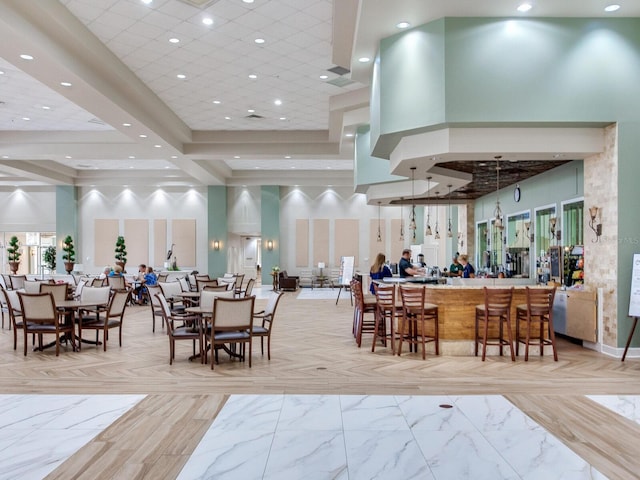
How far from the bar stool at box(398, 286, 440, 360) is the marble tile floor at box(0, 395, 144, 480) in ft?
11.3

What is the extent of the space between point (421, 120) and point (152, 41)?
415cm

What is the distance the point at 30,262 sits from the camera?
67.1ft

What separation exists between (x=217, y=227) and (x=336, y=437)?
16564 mm

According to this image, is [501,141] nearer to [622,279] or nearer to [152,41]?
[622,279]

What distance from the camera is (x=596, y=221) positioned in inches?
262

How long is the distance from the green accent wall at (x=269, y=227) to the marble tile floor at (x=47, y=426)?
14636 mm

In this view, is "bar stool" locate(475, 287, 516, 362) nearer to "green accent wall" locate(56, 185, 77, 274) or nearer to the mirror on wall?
the mirror on wall

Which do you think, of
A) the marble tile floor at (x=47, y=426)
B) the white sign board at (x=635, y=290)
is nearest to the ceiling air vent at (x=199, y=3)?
the marble tile floor at (x=47, y=426)

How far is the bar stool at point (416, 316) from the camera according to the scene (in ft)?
21.1

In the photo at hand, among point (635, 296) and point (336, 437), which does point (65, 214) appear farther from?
point (635, 296)

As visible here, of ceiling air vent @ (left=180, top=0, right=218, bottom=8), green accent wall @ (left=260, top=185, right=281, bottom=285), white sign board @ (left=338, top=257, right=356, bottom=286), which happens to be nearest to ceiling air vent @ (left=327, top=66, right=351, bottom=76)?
ceiling air vent @ (left=180, top=0, right=218, bottom=8)

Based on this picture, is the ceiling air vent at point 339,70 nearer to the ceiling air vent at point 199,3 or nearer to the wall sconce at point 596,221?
the ceiling air vent at point 199,3

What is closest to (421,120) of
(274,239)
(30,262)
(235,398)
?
(235,398)

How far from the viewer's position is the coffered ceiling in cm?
603
